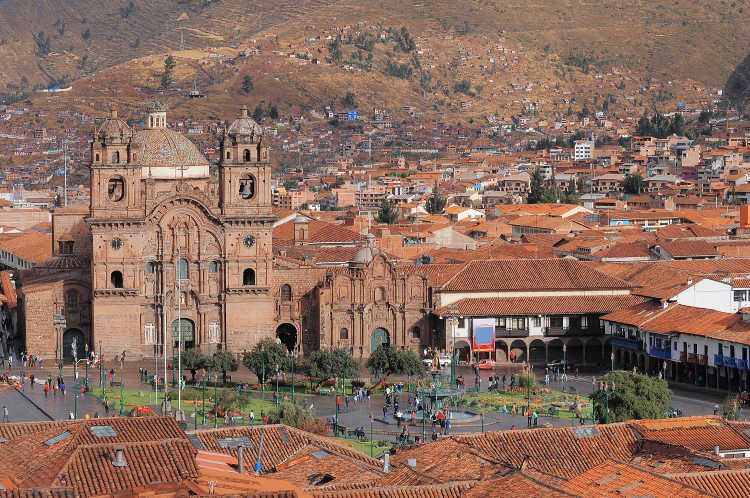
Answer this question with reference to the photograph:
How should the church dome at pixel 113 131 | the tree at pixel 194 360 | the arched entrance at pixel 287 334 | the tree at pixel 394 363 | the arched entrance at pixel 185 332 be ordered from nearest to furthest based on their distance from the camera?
1. the tree at pixel 394 363
2. the tree at pixel 194 360
3. the arched entrance at pixel 185 332
4. the church dome at pixel 113 131
5. the arched entrance at pixel 287 334

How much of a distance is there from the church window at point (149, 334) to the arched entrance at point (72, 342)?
310 centimetres

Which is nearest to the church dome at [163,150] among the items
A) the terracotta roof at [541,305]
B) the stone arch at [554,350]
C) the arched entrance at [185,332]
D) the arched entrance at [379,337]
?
the arched entrance at [185,332]

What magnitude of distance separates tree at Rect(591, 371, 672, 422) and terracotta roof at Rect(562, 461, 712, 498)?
67.9 ft

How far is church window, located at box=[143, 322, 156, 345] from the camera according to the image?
281 feet

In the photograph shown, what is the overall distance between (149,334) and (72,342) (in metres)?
3.77

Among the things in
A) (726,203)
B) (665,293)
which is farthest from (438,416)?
(726,203)

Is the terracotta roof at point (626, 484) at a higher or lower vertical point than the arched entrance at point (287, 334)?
lower

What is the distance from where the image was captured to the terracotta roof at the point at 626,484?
36688mm

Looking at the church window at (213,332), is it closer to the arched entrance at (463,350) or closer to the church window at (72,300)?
the church window at (72,300)

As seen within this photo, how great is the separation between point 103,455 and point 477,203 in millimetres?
161966

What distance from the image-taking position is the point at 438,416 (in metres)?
64.3

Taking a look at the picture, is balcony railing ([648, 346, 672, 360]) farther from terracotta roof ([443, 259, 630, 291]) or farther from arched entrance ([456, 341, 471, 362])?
arched entrance ([456, 341, 471, 362])

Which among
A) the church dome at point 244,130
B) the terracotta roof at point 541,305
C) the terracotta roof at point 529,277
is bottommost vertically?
the terracotta roof at point 541,305

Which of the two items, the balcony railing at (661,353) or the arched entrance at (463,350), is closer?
the balcony railing at (661,353)
